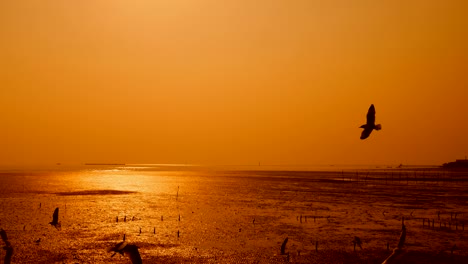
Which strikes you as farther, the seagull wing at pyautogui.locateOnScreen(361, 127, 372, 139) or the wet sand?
the wet sand

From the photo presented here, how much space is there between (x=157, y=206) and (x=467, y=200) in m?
47.2

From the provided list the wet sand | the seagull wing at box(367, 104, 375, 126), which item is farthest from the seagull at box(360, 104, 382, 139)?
the wet sand

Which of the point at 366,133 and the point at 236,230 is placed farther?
the point at 236,230

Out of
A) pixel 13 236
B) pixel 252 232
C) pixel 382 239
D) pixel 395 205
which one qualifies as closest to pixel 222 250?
pixel 252 232

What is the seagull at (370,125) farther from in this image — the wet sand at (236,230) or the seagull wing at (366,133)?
the wet sand at (236,230)

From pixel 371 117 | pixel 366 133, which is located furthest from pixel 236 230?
pixel 366 133

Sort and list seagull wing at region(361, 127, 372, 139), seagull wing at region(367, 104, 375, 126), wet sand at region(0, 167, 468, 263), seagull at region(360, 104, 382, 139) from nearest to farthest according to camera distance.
Result: 1. seagull wing at region(361, 127, 372, 139)
2. seagull at region(360, 104, 382, 139)
3. seagull wing at region(367, 104, 375, 126)
4. wet sand at region(0, 167, 468, 263)

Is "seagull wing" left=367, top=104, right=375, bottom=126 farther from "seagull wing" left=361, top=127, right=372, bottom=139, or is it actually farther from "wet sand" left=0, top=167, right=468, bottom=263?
"wet sand" left=0, top=167, right=468, bottom=263

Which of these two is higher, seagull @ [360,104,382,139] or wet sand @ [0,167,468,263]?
seagull @ [360,104,382,139]

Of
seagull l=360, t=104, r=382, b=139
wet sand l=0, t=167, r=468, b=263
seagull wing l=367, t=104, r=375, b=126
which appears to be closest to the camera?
seagull l=360, t=104, r=382, b=139

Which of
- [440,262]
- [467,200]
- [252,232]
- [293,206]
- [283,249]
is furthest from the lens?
[467,200]

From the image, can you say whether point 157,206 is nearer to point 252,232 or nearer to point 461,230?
point 252,232

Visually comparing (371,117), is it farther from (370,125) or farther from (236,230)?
(236,230)

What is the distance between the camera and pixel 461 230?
139ft
